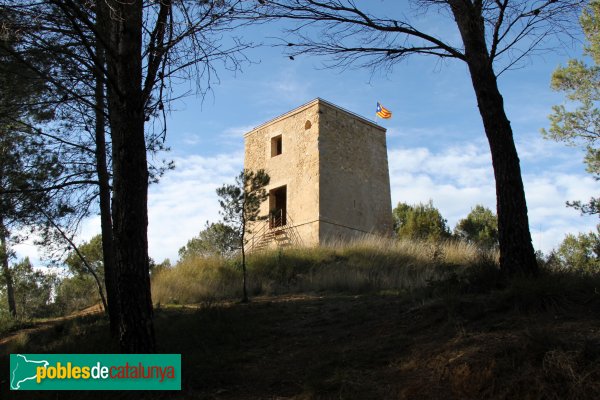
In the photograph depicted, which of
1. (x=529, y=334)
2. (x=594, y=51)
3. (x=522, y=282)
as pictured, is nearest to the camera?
(x=529, y=334)

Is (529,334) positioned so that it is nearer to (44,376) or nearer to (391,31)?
(391,31)

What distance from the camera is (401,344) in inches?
201

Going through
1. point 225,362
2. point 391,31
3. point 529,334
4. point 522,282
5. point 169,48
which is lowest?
point 225,362

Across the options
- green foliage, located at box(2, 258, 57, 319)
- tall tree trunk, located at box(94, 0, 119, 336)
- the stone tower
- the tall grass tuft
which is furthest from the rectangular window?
tall tree trunk, located at box(94, 0, 119, 336)

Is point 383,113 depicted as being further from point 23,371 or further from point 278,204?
point 23,371

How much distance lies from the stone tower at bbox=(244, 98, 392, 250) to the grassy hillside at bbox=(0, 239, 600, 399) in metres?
9.73

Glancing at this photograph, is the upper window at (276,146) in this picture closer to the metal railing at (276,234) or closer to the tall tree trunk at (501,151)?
the metal railing at (276,234)

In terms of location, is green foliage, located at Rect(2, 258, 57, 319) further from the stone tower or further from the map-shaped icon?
the map-shaped icon

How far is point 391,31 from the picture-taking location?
671cm

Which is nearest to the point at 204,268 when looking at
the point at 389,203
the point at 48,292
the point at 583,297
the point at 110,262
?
the point at 110,262

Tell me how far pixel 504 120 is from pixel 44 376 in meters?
5.96

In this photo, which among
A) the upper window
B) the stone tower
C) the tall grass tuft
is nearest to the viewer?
the tall grass tuft

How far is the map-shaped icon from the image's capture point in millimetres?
5340

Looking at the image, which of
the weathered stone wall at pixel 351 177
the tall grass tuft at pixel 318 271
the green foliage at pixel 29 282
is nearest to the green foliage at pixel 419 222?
the weathered stone wall at pixel 351 177
